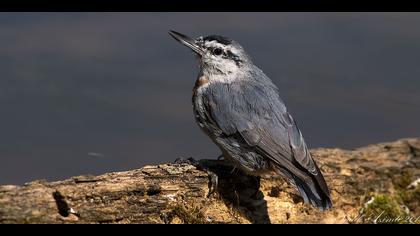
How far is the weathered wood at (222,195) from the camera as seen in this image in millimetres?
6680

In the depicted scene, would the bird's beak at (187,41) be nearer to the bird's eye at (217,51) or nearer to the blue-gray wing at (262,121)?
the bird's eye at (217,51)

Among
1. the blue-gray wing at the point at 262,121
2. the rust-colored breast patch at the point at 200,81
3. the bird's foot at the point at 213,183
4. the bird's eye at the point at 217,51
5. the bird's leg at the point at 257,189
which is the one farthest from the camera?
the bird's eye at the point at 217,51

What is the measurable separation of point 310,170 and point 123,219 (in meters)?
1.85

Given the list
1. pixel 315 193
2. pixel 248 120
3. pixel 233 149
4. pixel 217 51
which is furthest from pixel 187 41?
pixel 315 193

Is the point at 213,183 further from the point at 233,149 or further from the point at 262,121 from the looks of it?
the point at 262,121

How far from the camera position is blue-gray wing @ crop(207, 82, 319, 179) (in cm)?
743

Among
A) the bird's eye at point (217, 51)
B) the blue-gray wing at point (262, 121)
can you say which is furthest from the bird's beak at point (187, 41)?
the blue-gray wing at point (262, 121)

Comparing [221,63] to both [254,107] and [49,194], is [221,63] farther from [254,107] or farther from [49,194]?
[49,194]

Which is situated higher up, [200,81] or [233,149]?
[200,81]

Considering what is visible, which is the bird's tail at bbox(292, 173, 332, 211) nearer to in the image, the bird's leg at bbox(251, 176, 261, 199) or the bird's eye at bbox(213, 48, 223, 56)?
the bird's leg at bbox(251, 176, 261, 199)

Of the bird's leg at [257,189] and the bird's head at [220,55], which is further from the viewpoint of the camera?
the bird's head at [220,55]

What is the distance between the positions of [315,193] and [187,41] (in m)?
2.37

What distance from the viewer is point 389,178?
8633 mm

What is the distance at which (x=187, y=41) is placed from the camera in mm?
8508
